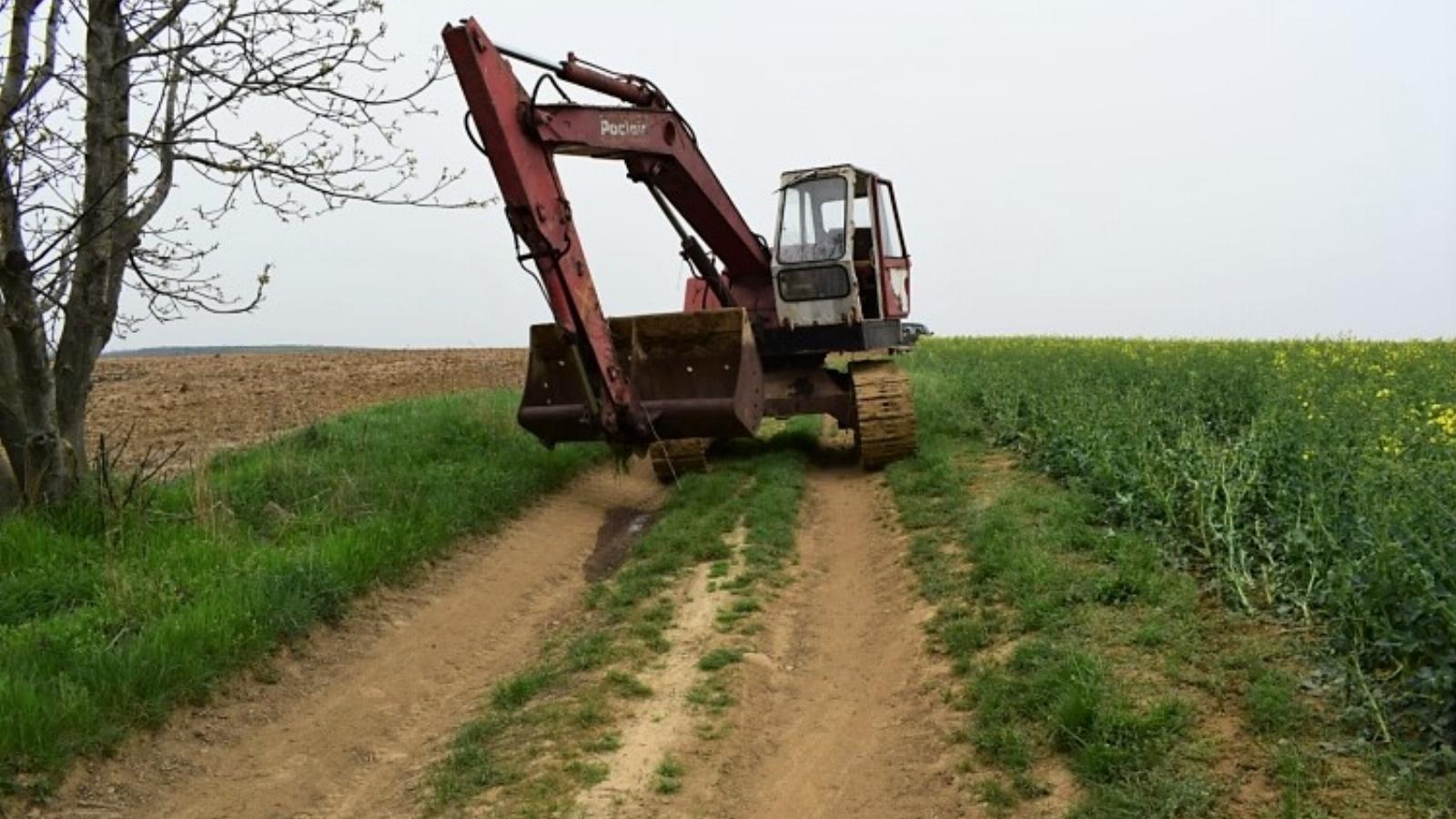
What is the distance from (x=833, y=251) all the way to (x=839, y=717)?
286 inches

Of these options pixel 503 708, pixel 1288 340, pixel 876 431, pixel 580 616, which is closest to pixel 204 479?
pixel 580 616

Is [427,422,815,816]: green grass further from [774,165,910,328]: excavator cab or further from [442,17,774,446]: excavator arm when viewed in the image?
[774,165,910,328]: excavator cab

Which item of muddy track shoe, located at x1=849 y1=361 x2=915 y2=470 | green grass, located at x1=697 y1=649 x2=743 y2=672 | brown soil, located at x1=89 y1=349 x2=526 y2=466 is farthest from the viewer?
brown soil, located at x1=89 y1=349 x2=526 y2=466

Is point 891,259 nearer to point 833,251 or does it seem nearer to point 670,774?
point 833,251

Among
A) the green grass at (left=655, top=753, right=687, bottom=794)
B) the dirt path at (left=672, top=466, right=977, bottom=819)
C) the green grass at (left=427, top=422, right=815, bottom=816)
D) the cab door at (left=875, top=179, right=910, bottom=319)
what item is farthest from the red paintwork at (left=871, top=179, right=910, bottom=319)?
the green grass at (left=655, top=753, right=687, bottom=794)

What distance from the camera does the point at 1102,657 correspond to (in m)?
5.02

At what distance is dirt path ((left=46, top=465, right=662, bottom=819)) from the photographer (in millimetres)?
4836

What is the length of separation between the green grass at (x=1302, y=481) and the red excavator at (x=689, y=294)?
1.78 meters

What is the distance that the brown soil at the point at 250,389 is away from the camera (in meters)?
14.0

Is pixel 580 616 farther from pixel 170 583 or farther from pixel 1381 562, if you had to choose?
pixel 1381 562

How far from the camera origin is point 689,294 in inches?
513

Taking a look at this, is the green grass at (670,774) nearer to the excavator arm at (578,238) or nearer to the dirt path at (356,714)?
the dirt path at (356,714)

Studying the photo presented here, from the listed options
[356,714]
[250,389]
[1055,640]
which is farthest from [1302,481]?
[250,389]

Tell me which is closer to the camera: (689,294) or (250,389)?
(689,294)
